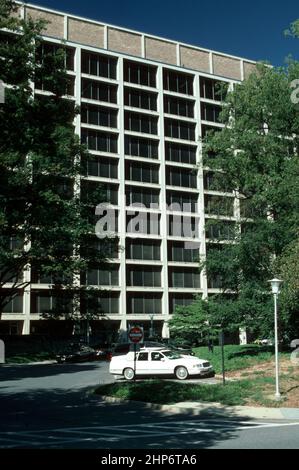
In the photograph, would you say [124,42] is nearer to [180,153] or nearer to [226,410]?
[180,153]

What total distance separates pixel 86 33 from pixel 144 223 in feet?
80.4

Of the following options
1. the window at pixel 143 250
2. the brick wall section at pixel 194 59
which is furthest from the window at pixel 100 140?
the brick wall section at pixel 194 59

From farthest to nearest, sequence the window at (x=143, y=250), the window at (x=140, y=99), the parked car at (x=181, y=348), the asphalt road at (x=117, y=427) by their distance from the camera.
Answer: the window at (x=140, y=99) < the window at (x=143, y=250) < the parked car at (x=181, y=348) < the asphalt road at (x=117, y=427)

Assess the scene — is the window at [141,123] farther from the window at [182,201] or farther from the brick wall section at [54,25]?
the brick wall section at [54,25]

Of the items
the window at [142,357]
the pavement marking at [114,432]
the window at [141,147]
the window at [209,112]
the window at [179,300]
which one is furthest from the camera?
the window at [209,112]

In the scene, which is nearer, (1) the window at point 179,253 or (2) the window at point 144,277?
(2) the window at point 144,277

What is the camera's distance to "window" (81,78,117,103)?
221 feet

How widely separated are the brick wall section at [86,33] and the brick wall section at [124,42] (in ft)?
4.44

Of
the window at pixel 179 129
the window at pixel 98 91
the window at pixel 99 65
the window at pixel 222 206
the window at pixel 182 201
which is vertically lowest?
the window at pixel 222 206

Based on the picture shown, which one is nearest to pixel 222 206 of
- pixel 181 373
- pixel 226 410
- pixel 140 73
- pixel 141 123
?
pixel 181 373

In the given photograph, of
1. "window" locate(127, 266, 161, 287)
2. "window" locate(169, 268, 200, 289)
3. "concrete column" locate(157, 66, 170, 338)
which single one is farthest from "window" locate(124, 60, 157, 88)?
"window" locate(169, 268, 200, 289)

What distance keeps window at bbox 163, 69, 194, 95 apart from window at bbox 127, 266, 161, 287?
2417cm

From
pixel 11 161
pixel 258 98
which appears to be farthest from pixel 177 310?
pixel 11 161

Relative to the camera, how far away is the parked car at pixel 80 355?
4441 centimetres
